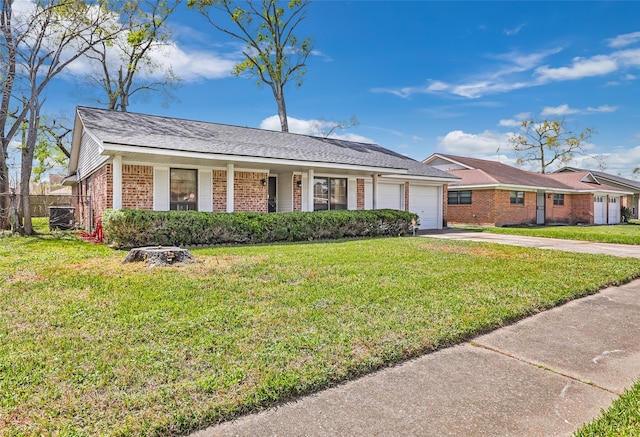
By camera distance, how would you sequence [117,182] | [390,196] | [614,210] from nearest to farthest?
[117,182], [390,196], [614,210]

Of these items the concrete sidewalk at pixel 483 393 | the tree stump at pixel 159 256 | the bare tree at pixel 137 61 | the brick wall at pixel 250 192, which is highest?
the bare tree at pixel 137 61

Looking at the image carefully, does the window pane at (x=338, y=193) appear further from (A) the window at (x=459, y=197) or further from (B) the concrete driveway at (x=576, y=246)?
(A) the window at (x=459, y=197)

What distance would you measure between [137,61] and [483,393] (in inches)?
1071

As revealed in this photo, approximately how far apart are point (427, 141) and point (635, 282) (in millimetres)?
26566

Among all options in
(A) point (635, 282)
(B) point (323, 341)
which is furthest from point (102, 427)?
(A) point (635, 282)

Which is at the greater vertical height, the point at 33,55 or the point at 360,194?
the point at 33,55

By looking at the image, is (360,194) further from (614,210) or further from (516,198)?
(614,210)

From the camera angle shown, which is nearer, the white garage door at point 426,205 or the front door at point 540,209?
the white garage door at point 426,205

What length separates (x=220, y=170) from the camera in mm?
13180

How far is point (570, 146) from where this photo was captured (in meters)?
41.2

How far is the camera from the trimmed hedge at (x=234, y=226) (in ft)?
32.4

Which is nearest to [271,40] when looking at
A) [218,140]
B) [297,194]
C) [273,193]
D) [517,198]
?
[273,193]

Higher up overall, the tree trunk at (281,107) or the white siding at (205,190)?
the tree trunk at (281,107)

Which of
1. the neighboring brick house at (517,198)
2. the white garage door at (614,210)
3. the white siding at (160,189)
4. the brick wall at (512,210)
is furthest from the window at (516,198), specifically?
the white siding at (160,189)
